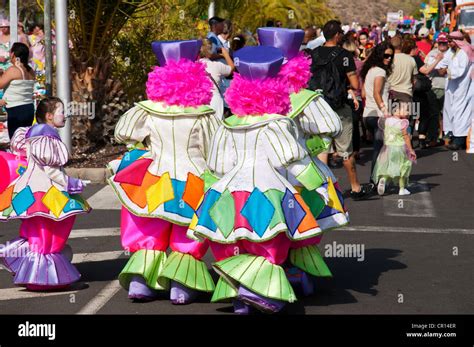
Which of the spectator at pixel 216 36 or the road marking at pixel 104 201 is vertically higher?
the spectator at pixel 216 36

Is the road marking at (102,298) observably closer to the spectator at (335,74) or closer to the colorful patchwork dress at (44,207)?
the colorful patchwork dress at (44,207)

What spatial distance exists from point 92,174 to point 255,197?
7.62m

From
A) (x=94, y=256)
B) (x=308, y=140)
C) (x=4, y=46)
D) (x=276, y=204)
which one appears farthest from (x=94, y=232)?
(x=4, y=46)

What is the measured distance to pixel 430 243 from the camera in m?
10.6

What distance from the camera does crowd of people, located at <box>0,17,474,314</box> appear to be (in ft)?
24.3

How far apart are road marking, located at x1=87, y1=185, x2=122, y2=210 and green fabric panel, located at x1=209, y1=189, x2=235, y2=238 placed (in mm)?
5252

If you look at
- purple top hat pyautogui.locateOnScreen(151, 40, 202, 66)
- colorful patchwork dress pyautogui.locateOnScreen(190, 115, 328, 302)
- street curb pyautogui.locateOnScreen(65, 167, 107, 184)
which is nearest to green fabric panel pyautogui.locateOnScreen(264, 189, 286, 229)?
colorful patchwork dress pyautogui.locateOnScreen(190, 115, 328, 302)

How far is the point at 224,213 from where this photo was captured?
24.3ft

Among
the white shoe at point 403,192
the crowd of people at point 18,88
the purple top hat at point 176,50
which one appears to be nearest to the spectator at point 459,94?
the white shoe at point 403,192

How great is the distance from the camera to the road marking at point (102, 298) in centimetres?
797

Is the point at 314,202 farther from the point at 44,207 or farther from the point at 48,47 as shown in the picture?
the point at 48,47

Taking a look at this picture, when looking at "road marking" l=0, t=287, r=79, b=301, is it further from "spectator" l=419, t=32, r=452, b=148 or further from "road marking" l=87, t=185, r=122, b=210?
"spectator" l=419, t=32, r=452, b=148

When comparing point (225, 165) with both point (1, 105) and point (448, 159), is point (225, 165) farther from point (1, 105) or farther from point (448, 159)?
point (448, 159)
